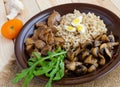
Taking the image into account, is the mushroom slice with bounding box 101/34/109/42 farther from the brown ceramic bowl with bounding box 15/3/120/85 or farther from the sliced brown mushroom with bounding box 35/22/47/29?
the sliced brown mushroom with bounding box 35/22/47/29

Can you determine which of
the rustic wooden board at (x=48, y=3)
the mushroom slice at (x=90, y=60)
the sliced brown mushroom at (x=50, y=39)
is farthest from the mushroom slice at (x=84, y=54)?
the rustic wooden board at (x=48, y=3)

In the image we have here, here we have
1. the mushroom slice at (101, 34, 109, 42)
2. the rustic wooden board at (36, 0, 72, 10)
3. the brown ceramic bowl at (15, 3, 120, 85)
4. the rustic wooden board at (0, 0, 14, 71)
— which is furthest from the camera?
the rustic wooden board at (36, 0, 72, 10)

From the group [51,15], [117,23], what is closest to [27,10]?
[51,15]

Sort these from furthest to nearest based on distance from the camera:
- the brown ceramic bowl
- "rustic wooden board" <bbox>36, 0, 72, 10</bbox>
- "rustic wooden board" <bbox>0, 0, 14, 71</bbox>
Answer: "rustic wooden board" <bbox>36, 0, 72, 10</bbox>
"rustic wooden board" <bbox>0, 0, 14, 71</bbox>
the brown ceramic bowl

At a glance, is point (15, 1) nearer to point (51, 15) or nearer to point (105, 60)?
point (51, 15)

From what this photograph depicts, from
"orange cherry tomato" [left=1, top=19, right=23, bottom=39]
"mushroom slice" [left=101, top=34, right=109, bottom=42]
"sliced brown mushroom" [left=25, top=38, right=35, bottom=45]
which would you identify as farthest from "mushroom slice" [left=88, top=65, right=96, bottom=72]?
"orange cherry tomato" [left=1, top=19, right=23, bottom=39]

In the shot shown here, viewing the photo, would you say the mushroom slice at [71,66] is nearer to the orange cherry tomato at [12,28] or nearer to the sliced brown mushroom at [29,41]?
the sliced brown mushroom at [29,41]
